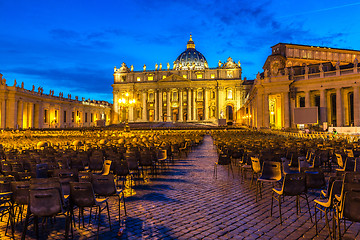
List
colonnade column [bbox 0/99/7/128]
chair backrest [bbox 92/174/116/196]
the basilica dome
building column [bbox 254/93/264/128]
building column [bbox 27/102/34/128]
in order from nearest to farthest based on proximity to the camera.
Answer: chair backrest [bbox 92/174/116/196] < building column [bbox 254/93/264/128] < colonnade column [bbox 0/99/7/128] < building column [bbox 27/102/34/128] < the basilica dome

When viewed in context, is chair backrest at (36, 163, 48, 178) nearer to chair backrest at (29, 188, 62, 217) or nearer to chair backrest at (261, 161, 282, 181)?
chair backrest at (29, 188, 62, 217)

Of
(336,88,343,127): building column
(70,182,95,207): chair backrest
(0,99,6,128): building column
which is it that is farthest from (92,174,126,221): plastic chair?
(0,99,6,128): building column

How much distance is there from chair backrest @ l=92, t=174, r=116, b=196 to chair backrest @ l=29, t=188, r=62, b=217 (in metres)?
1.48

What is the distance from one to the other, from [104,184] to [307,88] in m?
44.7

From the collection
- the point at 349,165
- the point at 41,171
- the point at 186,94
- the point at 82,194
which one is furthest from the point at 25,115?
the point at 349,165

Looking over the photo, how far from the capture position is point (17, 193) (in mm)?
5867

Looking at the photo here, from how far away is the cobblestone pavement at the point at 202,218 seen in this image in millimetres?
5580

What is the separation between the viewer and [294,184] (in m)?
6.49

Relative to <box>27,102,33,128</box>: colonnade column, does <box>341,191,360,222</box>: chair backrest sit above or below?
below

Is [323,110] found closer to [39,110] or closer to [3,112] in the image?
[3,112]

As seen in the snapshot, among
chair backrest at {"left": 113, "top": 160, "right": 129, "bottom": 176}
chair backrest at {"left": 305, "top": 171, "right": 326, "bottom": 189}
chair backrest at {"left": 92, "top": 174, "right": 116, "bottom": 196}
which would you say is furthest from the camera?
chair backrest at {"left": 113, "top": 160, "right": 129, "bottom": 176}

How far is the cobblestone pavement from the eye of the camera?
558 centimetres

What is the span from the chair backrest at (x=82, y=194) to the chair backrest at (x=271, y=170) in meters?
5.37

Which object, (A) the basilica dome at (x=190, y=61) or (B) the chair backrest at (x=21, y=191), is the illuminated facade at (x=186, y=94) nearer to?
(A) the basilica dome at (x=190, y=61)
